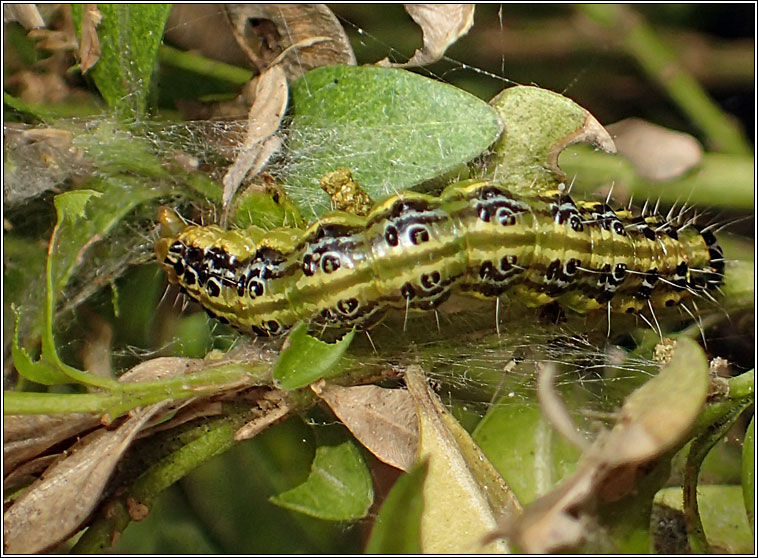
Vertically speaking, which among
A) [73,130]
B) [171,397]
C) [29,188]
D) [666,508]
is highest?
[73,130]

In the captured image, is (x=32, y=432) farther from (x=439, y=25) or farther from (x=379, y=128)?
(x=439, y=25)

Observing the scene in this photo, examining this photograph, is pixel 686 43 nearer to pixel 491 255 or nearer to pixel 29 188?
pixel 491 255

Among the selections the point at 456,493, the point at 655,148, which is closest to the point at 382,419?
the point at 456,493

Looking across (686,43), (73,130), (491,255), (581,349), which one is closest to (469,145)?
(491,255)

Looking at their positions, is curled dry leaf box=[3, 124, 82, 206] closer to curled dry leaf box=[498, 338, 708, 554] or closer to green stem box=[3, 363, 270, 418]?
green stem box=[3, 363, 270, 418]

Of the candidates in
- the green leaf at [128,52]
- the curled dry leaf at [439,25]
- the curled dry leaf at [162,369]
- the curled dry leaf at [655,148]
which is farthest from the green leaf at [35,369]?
the curled dry leaf at [655,148]

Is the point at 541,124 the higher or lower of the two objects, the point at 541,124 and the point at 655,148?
the higher

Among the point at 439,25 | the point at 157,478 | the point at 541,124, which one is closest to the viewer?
the point at 157,478
